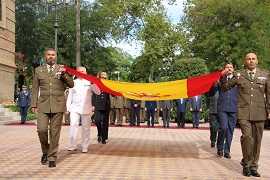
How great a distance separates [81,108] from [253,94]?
433 cm

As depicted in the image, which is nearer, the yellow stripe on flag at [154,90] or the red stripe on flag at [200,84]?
the red stripe on flag at [200,84]

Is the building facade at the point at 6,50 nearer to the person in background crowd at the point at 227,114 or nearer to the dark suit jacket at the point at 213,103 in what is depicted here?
the dark suit jacket at the point at 213,103

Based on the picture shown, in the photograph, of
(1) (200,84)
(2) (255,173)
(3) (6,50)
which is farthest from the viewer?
(3) (6,50)

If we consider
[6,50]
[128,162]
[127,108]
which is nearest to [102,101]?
[128,162]

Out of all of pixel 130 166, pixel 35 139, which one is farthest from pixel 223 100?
pixel 35 139

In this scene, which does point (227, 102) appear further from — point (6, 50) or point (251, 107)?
point (6, 50)

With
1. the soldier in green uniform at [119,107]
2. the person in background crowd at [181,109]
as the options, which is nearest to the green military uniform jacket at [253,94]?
the person in background crowd at [181,109]

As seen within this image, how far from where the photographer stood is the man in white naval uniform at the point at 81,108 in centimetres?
1011

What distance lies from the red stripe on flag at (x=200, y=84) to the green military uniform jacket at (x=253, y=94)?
1.52 m

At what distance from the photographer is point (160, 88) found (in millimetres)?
9586

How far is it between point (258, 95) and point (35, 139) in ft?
26.3

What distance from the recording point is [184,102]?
20.0 meters

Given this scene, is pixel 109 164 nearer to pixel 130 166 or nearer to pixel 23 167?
pixel 130 166

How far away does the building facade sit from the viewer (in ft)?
81.3
